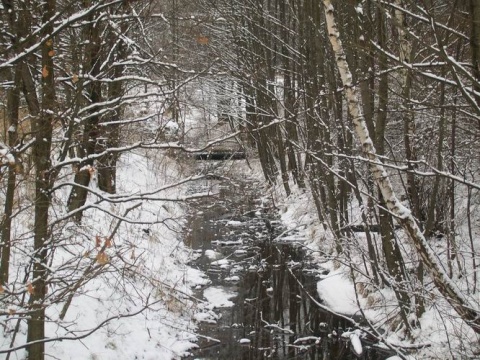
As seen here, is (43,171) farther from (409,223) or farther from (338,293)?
(338,293)

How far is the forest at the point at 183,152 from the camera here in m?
4.44

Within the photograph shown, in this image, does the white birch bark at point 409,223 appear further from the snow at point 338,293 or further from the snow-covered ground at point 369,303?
the snow at point 338,293

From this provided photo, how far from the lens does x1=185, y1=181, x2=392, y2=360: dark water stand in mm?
7406

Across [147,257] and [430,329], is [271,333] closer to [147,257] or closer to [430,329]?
[430,329]

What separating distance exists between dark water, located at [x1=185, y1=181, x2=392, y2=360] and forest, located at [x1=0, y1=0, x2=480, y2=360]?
60 centimetres

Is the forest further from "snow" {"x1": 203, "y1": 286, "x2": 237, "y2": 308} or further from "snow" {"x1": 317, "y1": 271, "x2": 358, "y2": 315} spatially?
"snow" {"x1": 203, "y1": 286, "x2": 237, "y2": 308}

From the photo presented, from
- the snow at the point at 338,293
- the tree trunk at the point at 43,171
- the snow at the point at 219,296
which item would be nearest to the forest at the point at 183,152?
the tree trunk at the point at 43,171

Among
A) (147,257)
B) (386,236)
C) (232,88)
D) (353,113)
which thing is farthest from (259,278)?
(232,88)

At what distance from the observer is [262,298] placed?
9570mm

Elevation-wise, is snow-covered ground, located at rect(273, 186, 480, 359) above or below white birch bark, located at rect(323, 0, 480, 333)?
below

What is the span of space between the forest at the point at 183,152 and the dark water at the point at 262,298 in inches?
23.8

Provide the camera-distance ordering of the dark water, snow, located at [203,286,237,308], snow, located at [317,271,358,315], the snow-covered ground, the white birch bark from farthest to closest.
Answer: snow, located at [203,286,237,308], snow, located at [317,271,358,315], the dark water, the snow-covered ground, the white birch bark

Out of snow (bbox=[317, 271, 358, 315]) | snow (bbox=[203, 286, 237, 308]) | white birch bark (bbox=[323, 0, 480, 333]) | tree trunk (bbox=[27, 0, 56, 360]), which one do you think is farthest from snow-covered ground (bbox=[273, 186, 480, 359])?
tree trunk (bbox=[27, 0, 56, 360])

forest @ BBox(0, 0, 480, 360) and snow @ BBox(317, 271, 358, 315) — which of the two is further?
snow @ BBox(317, 271, 358, 315)
